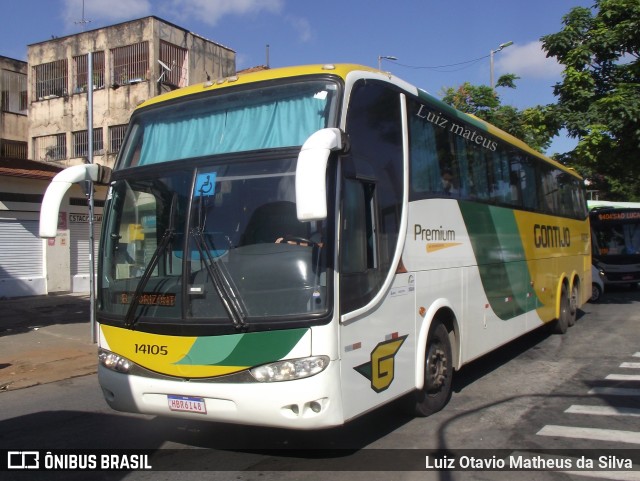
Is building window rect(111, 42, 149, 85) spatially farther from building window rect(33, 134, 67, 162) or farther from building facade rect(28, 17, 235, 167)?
building window rect(33, 134, 67, 162)

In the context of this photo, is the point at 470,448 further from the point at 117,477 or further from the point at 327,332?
the point at 117,477

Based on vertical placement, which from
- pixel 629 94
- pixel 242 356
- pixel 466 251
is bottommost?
pixel 242 356

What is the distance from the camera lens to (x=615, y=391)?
7.43m

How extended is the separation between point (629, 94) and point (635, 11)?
6.24 feet

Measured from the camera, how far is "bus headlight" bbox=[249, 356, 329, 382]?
4391mm

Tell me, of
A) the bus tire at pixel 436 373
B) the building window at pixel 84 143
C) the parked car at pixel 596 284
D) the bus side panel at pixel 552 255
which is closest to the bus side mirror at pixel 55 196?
the bus tire at pixel 436 373

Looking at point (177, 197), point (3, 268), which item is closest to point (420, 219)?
point (177, 197)

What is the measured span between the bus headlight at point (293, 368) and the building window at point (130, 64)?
23.3 m

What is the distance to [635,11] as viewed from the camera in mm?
13117

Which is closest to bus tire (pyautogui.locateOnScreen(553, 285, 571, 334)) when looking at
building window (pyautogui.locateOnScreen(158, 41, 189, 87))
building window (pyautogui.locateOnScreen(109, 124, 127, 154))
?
building window (pyautogui.locateOnScreen(158, 41, 189, 87))

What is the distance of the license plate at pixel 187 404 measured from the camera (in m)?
4.67

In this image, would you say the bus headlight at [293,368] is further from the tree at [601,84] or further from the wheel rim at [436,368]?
the tree at [601,84]

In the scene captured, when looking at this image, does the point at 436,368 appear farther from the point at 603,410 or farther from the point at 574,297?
the point at 574,297

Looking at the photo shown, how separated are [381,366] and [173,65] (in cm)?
2399
